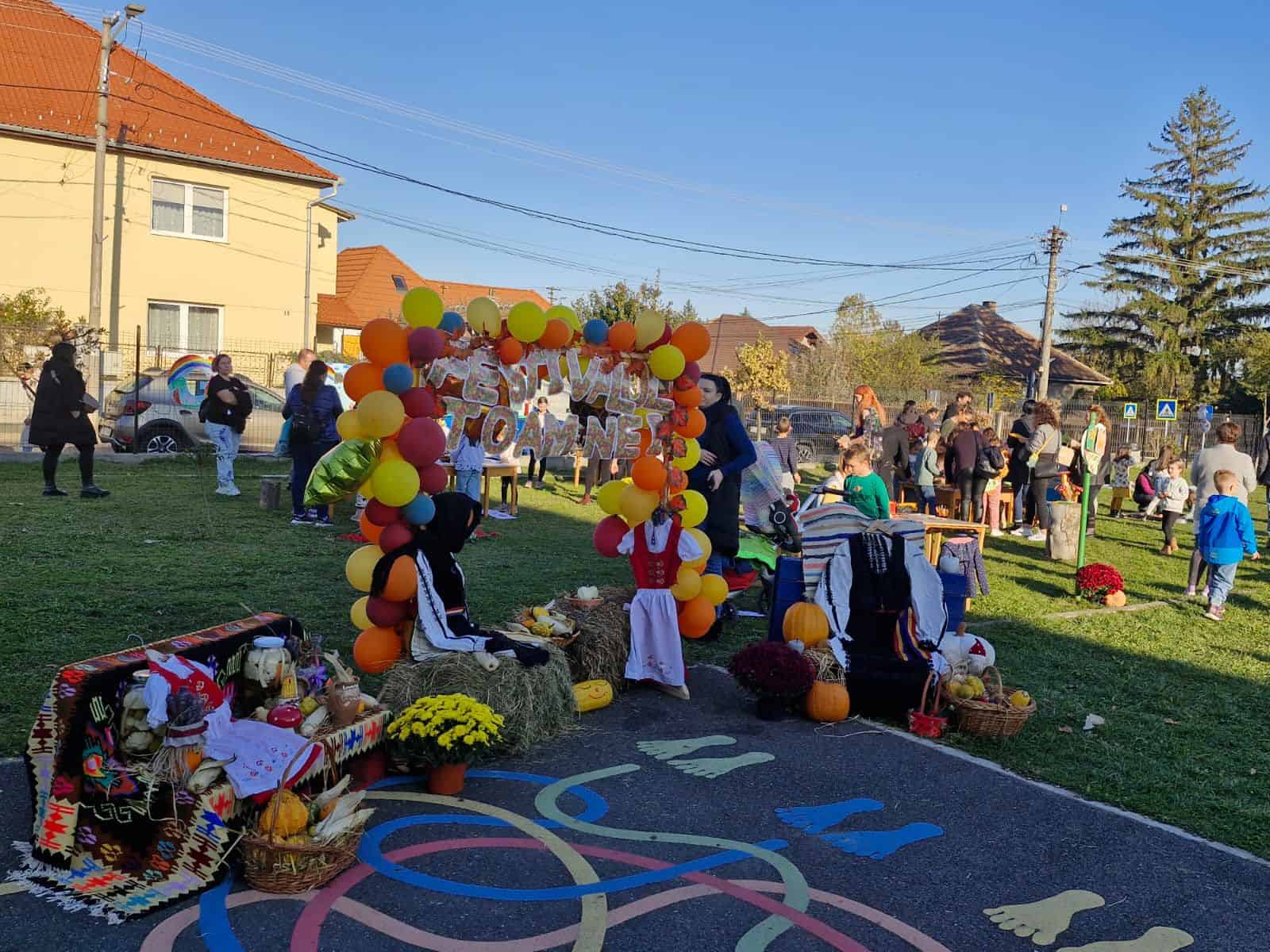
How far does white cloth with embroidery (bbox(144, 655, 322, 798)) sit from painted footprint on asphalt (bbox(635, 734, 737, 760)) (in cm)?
199

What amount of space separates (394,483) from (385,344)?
0.82 metres

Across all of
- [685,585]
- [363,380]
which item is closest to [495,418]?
[363,380]

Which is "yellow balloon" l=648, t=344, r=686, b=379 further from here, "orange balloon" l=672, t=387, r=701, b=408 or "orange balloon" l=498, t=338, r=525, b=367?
"orange balloon" l=498, t=338, r=525, b=367

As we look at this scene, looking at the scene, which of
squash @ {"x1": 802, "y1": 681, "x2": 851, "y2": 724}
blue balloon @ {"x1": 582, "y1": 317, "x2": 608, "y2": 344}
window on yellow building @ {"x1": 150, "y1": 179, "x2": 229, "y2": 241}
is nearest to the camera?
squash @ {"x1": 802, "y1": 681, "x2": 851, "y2": 724}

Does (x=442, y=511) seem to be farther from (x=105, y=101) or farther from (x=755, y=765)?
(x=105, y=101)

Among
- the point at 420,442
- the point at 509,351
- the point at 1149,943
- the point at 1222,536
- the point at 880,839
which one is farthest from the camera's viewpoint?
the point at 1222,536

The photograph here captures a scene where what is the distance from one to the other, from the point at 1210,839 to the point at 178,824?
15.1 ft

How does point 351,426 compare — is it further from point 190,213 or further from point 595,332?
point 190,213

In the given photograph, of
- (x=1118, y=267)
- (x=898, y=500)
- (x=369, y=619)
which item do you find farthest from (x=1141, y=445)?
(x=369, y=619)

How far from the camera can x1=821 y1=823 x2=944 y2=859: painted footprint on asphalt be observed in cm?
452

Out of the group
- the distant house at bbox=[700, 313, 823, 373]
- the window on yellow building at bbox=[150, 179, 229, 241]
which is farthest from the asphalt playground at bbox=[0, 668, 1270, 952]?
the distant house at bbox=[700, 313, 823, 373]

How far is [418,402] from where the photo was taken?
5758 mm

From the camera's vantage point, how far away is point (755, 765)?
5.49 m

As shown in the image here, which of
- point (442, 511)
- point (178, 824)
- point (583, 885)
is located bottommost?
point (583, 885)
